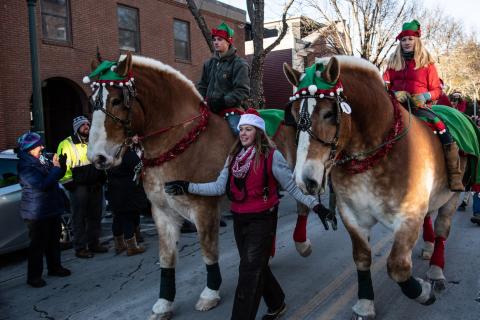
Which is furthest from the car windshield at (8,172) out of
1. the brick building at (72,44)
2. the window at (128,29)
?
the window at (128,29)

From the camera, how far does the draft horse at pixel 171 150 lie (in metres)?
4.04

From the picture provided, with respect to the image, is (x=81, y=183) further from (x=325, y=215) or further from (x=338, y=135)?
(x=338, y=135)

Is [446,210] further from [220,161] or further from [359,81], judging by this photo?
[220,161]

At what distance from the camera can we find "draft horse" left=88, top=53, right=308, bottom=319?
4.04 metres

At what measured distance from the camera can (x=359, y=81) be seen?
3637 mm

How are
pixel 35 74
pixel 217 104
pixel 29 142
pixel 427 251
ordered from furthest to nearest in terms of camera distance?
pixel 35 74 → pixel 427 251 → pixel 29 142 → pixel 217 104

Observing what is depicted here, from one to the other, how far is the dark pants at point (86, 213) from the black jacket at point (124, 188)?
0.77ft

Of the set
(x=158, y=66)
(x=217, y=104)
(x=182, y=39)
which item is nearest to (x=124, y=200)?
(x=217, y=104)

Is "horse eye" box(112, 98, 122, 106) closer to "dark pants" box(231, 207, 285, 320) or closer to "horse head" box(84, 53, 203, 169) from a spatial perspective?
"horse head" box(84, 53, 203, 169)

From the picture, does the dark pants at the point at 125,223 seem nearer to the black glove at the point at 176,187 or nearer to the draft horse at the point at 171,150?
the draft horse at the point at 171,150

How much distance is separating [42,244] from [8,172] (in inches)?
70.3

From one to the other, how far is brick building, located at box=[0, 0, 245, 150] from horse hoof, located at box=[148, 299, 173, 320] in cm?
1054

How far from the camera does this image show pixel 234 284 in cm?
510

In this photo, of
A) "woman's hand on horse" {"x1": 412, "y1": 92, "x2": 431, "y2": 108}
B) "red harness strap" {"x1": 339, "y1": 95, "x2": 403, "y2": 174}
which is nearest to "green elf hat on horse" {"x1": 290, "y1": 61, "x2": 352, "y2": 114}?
"red harness strap" {"x1": 339, "y1": 95, "x2": 403, "y2": 174}
